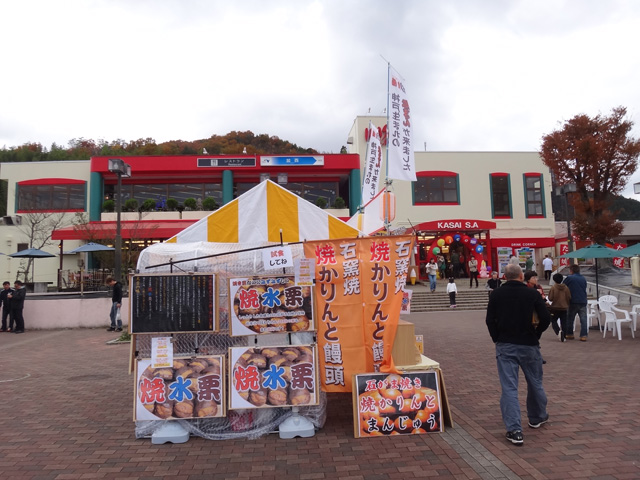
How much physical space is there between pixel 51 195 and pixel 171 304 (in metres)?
26.7

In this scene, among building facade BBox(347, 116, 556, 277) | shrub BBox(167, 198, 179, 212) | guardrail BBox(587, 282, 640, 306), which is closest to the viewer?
guardrail BBox(587, 282, 640, 306)

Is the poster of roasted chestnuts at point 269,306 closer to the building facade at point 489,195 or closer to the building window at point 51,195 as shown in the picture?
the building facade at point 489,195

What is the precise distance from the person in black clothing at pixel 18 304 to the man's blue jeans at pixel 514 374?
14234mm

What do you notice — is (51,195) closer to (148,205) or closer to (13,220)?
(13,220)

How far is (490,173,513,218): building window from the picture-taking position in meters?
28.1

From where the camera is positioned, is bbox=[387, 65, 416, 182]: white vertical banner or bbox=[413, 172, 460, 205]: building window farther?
bbox=[413, 172, 460, 205]: building window

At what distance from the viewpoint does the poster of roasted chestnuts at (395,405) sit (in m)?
4.62

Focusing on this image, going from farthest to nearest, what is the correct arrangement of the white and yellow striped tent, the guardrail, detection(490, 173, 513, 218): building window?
detection(490, 173, 513, 218): building window < the guardrail < the white and yellow striped tent

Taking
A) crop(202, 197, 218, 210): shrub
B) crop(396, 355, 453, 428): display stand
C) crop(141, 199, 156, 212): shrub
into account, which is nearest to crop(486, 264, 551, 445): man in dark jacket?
crop(396, 355, 453, 428): display stand

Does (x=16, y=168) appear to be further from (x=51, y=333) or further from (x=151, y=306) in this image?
(x=151, y=306)

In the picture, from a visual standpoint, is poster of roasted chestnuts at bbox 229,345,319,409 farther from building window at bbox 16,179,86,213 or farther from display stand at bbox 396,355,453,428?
building window at bbox 16,179,86,213

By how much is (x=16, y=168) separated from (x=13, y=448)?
2778cm

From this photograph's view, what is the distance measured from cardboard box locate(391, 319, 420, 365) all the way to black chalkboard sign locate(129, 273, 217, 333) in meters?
2.00

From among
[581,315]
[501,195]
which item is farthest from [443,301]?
[501,195]
